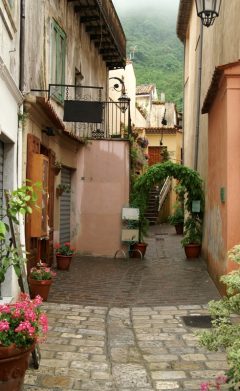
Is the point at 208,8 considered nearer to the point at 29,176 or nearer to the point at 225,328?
the point at 29,176

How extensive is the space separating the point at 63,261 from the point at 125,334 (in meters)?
5.21

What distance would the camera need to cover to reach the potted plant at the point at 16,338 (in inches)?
156

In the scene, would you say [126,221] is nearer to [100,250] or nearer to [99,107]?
[100,250]

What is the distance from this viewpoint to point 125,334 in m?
6.41

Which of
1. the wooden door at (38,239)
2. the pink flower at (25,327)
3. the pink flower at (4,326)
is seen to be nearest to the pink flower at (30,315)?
the pink flower at (25,327)

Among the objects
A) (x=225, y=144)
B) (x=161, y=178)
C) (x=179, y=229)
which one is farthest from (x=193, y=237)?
(x=179, y=229)

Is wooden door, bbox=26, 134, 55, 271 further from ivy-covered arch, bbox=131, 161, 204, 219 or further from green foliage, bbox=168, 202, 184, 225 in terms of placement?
green foliage, bbox=168, 202, 184, 225

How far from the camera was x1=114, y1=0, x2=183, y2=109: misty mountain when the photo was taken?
174ft

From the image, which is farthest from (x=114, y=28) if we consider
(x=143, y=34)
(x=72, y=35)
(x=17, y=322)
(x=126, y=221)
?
(x=143, y=34)

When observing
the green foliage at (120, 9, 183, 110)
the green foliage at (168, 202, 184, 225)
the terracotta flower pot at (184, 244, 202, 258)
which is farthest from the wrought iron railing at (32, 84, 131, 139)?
the green foliage at (120, 9, 183, 110)

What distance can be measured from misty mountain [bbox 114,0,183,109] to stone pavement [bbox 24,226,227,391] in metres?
36.1

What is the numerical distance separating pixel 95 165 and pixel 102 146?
62cm

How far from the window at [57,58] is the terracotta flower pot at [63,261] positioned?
12.7 ft

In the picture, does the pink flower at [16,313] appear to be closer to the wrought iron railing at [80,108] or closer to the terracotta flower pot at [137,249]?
the wrought iron railing at [80,108]
